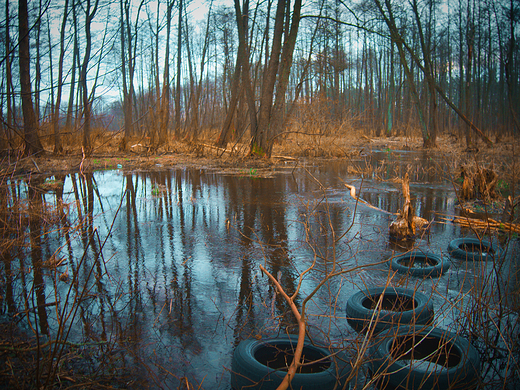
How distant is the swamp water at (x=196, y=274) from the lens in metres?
2.43

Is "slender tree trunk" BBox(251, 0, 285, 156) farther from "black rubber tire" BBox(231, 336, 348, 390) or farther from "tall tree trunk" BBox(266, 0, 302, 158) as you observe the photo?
"black rubber tire" BBox(231, 336, 348, 390)

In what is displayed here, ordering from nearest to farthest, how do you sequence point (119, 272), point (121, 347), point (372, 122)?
1. point (121, 347)
2. point (119, 272)
3. point (372, 122)

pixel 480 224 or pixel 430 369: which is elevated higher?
pixel 480 224

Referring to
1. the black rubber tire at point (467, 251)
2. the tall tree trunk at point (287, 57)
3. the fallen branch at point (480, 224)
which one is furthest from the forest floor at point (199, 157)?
the black rubber tire at point (467, 251)

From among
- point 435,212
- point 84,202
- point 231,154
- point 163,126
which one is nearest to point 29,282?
point 84,202

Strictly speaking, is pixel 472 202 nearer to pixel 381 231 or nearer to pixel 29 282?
pixel 381 231

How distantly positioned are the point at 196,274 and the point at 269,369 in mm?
1820

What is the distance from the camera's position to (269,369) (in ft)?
6.78

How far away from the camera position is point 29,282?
11.6 feet

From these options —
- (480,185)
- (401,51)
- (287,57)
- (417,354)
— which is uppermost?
(401,51)

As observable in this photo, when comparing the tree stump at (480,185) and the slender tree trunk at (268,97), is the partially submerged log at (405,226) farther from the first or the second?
the slender tree trunk at (268,97)

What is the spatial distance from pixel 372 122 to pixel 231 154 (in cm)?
3012

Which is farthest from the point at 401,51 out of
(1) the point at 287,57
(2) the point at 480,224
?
(2) the point at 480,224

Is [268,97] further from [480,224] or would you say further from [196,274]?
[196,274]
